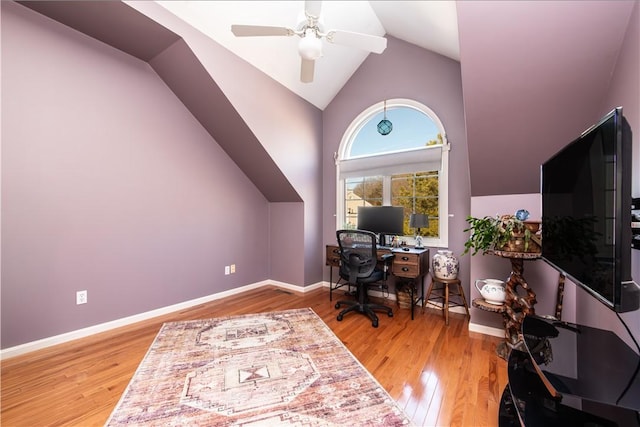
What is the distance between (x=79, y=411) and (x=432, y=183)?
3.75m

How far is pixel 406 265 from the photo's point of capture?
3.00 m

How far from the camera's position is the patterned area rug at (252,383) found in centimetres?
152

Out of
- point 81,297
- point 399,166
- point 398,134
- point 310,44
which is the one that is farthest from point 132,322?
point 398,134

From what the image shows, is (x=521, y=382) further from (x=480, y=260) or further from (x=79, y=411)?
(x=79, y=411)

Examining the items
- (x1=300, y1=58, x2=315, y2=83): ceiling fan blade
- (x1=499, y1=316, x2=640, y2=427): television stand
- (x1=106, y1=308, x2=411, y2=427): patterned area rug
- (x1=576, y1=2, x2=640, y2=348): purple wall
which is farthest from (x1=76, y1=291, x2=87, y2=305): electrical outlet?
(x1=576, y1=2, x2=640, y2=348): purple wall

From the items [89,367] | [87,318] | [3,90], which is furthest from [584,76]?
[87,318]

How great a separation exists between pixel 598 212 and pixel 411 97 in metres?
2.92

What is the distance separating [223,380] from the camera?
1863 millimetres

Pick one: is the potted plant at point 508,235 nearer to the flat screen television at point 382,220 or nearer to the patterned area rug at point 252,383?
the flat screen television at point 382,220

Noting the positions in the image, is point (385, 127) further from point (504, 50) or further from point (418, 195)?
point (504, 50)

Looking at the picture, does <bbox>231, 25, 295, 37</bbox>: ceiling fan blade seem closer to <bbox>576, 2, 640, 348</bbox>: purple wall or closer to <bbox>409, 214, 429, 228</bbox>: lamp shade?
<bbox>576, 2, 640, 348</bbox>: purple wall

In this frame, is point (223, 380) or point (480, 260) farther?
point (480, 260)

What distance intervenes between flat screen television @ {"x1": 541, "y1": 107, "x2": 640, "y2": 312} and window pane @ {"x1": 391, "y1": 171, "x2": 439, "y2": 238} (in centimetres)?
195

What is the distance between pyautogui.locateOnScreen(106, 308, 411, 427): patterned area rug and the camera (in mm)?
1518
